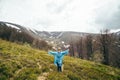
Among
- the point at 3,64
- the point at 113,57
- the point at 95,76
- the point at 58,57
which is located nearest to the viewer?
the point at 58,57

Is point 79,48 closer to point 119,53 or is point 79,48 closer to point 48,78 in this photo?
point 119,53

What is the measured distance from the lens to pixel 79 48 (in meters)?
99.2

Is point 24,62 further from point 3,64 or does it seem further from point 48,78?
point 48,78

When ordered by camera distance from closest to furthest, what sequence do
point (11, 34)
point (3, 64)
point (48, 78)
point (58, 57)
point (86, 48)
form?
point (48, 78) → point (58, 57) → point (3, 64) → point (86, 48) → point (11, 34)

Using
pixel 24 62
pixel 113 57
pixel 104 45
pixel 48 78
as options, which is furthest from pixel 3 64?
pixel 113 57

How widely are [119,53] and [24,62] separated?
66978mm

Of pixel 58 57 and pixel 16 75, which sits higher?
pixel 58 57

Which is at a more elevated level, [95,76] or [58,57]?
[58,57]

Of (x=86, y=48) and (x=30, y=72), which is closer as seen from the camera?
(x=30, y=72)

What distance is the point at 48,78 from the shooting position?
18.0 m

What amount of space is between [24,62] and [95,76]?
819cm

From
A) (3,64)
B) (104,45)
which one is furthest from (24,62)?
(104,45)

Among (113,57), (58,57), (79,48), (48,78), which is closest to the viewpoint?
(48,78)

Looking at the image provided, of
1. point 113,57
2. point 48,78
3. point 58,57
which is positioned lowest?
point 113,57
